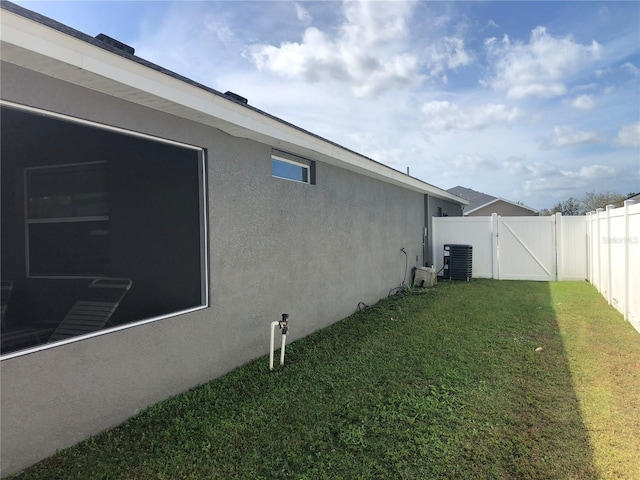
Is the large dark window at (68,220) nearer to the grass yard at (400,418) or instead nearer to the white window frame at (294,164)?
the grass yard at (400,418)

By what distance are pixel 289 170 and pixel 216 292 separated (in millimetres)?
2362

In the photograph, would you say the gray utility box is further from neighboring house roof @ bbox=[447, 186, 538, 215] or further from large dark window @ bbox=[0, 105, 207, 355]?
neighboring house roof @ bbox=[447, 186, 538, 215]

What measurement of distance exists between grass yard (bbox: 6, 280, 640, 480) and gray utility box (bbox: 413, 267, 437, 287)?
522 cm

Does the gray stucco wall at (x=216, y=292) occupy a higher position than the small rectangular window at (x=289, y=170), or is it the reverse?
the small rectangular window at (x=289, y=170)

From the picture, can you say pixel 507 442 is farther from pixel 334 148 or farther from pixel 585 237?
pixel 585 237

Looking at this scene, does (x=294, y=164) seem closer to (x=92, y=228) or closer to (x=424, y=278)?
(x=92, y=228)

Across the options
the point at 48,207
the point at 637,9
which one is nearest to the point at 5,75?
the point at 48,207

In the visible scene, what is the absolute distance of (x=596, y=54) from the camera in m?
9.81

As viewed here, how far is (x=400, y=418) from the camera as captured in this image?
10.4 ft

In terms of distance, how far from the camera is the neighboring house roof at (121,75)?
2117 millimetres

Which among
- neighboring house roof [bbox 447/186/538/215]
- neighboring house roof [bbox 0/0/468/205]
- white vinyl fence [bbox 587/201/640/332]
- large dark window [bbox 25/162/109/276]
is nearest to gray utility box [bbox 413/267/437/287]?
white vinyl fence [bbox 587/201/640/332]

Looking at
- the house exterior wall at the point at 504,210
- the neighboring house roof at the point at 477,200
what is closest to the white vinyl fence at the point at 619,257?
the neighboring house roof at the point at 477,200

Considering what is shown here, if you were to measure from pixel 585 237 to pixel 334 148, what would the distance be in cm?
960

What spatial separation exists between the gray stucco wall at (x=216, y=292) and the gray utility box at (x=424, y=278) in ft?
11.3
